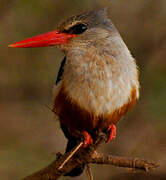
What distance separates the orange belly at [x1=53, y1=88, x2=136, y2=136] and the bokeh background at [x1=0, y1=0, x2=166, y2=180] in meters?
2.31

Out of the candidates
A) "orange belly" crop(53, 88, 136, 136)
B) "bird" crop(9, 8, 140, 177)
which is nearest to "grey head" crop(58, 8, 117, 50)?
"bird" crop(9, 8, 140, 177)

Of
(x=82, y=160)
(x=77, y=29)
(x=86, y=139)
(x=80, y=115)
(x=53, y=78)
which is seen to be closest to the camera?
(x=82, y=160)

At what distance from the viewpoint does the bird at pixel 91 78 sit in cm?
413

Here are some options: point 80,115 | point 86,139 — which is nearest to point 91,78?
point 80,115

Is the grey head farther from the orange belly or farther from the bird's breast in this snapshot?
the orange belly

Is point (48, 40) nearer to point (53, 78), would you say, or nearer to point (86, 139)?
point (86, 139)

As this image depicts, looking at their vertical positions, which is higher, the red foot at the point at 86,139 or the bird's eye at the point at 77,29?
the bird's eye at the point at 77,29

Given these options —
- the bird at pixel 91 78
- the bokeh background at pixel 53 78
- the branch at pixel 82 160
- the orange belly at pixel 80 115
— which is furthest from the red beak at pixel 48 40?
the bokeh background at pixel 53 78

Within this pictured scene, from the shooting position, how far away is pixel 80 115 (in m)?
4.17

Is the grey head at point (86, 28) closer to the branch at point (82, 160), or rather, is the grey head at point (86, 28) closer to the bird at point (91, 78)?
the bird at point (91, 78)

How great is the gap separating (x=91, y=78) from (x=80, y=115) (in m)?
0.35

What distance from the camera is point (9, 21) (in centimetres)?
724

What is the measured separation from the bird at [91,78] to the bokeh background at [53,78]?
2309 millimetres

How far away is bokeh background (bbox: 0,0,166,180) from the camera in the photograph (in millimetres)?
6863
